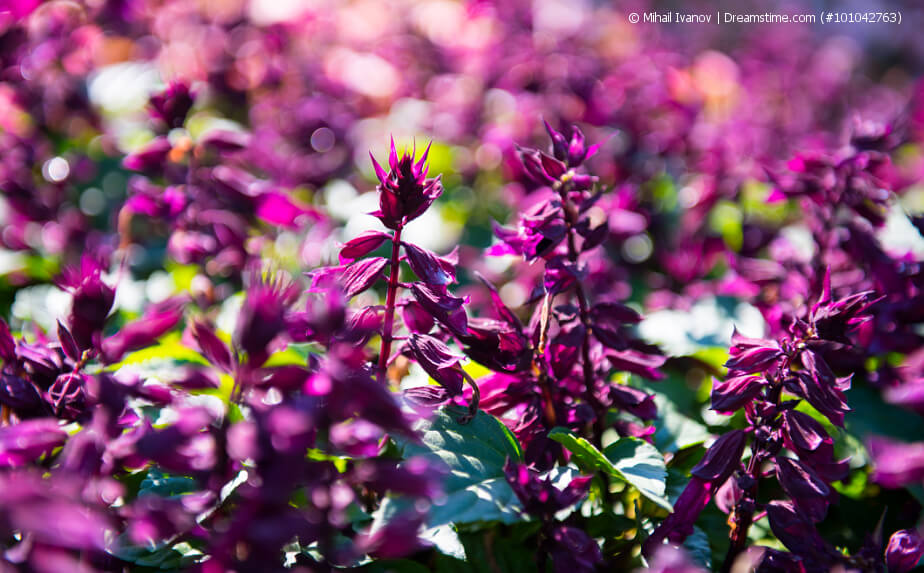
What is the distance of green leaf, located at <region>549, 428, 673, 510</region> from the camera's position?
864 mm

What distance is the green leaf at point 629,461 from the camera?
864 mm

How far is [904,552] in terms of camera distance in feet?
2.79

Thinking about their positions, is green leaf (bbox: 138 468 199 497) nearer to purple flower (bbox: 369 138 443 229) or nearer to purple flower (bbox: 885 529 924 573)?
purple flower (bbox: 369 138 443 229)

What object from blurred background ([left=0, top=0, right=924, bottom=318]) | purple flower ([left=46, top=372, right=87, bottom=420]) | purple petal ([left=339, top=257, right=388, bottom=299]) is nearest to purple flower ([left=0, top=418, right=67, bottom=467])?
purple flower ([left=46, top=372, right=87, bottom=420])

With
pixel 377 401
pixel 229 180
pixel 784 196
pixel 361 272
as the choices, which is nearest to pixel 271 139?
pixel 229 180

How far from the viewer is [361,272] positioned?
92 cm

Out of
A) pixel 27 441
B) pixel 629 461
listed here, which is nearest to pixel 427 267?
pixel 629 461

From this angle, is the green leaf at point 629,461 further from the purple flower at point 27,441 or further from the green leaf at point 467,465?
the purple flower at point 27,441

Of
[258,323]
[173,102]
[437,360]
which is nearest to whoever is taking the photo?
[258,323]

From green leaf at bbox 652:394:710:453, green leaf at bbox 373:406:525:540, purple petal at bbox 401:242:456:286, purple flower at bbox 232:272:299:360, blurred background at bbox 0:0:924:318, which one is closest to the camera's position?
purple flower at bbox 232:272:299:360

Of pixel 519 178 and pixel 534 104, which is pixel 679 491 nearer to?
pixel 519 178

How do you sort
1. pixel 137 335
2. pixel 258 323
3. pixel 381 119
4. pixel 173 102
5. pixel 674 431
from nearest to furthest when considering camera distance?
pixel 258 323 → pixel 137 335 → pixel 674 431 → pixel 173 102 → pixel 381 119

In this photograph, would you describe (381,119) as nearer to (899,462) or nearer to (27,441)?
(27,441)

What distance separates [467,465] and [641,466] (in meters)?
0.23
